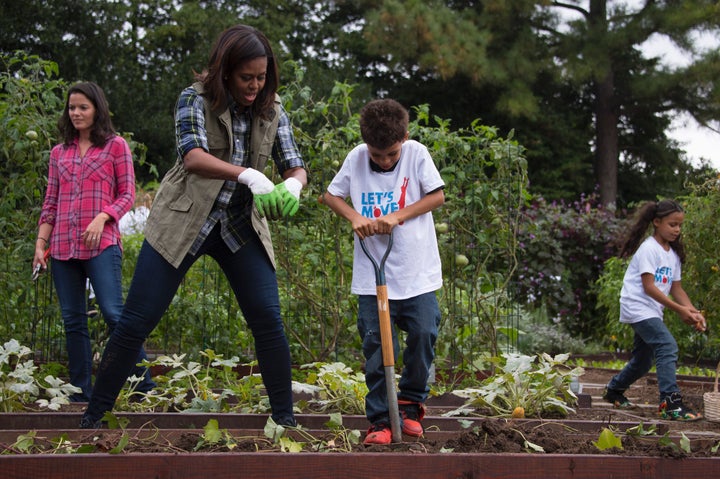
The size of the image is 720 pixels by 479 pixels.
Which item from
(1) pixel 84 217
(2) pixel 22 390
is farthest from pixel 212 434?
(1) pixel 84 217

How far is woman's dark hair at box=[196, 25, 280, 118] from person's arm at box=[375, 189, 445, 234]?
62cm

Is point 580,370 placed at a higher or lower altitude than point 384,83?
lower

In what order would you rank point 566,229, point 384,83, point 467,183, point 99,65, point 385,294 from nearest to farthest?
point 385,294 → point 467,183 → point 566,229 → point 99,65 → point 384,83

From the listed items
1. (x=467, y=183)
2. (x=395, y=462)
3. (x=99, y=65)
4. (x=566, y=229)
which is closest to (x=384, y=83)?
(x=99, y=65)

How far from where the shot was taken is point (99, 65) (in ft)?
62.7

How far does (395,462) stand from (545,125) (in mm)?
17933

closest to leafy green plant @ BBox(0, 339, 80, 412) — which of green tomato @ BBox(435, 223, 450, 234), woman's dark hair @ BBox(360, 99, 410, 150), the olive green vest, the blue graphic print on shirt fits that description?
the olive green vest

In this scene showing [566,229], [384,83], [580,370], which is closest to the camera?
Answer: [580,370]

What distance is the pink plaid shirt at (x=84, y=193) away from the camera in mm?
4391

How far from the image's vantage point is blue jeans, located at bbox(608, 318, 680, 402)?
520 cm

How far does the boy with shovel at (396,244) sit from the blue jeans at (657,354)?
7.51 feet

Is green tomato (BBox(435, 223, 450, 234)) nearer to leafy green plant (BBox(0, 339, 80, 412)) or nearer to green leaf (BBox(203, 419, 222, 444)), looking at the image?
leafy green plant (BBox(0, 339, 80, 412))

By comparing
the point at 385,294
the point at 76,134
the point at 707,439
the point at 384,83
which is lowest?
the point at 707,439

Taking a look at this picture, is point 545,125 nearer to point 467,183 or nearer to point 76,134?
point 467,183
